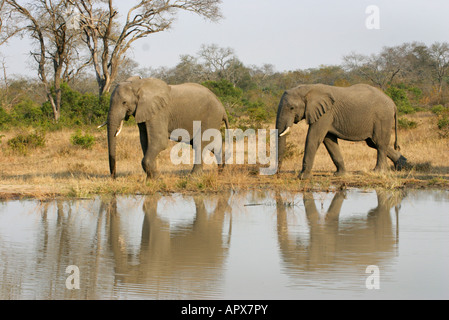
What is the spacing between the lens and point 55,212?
901 centimetres

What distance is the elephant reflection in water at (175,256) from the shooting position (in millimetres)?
5270

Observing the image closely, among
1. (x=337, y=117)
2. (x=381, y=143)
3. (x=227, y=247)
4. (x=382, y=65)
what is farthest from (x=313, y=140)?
(x=382, y=65)

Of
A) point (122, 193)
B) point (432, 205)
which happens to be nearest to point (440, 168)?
point (432, 205)

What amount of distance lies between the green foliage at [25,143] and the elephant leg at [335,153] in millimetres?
7716

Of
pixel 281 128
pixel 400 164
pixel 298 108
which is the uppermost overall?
pixel 298 108

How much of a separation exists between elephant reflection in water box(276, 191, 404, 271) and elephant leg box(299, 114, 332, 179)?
2893 millimetres

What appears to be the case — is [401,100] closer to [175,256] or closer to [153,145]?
[153,145]

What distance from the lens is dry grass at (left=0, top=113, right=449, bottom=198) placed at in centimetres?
1095

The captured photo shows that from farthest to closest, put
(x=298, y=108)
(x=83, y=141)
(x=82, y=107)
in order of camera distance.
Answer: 1. (x=82, y=107)
2. (x=83, y=141)
3. (x=298, y=108)

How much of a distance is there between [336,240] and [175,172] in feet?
23.0

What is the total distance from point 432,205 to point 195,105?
486 cm

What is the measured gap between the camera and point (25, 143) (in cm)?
1731
